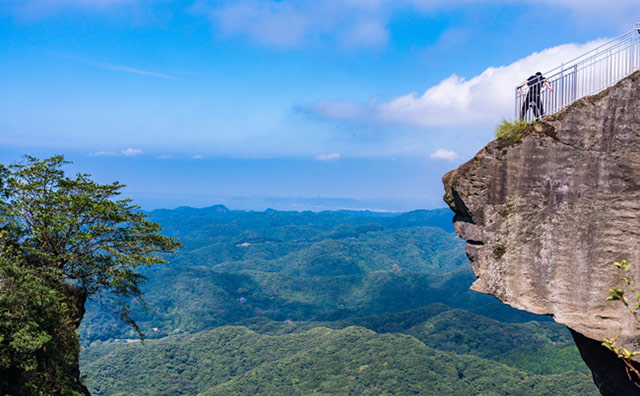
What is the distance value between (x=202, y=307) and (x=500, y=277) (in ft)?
526

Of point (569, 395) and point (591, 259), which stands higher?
point (591, 259)

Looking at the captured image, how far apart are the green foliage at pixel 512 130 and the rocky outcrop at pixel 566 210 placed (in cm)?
12

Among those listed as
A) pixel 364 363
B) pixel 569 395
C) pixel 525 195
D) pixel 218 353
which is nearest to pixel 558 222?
pixel 525 195

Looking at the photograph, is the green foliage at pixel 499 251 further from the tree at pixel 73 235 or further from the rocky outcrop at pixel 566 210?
the tree at pixel 73 235

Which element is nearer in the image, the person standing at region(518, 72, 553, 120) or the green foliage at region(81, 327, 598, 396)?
the person standing at region(518, 72, 553, 120)

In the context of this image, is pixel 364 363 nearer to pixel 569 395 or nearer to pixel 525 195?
pixel 569 395

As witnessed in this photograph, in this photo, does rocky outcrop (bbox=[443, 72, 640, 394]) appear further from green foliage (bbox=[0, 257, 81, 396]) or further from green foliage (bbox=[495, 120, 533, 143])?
green foliage (bbox=[0, 257, 81, 396])

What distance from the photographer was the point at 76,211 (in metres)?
16.5

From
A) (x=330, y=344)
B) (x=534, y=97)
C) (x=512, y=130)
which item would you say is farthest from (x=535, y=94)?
(x=330, y=344)

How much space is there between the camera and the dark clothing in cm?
1178

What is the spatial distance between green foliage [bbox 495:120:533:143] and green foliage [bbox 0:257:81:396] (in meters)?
12.9

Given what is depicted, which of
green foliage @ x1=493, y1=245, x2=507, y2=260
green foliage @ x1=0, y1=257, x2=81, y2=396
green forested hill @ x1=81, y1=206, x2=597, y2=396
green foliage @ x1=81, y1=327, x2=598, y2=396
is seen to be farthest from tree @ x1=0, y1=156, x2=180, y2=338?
green foliage @ x1=81, y1=327, x2=598, y2=396

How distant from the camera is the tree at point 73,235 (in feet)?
51.7

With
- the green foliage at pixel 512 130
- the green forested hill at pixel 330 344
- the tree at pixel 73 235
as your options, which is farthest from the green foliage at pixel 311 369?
the green foliage at pixel 512 130
